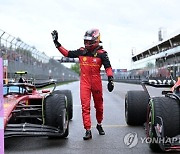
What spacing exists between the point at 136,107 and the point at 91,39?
1.67m

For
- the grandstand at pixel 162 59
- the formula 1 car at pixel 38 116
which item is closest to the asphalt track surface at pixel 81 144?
the formula 1 car at pixel 38 116

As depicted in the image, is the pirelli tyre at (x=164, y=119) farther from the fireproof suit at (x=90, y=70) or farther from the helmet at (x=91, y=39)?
the helmet at (x=91, y=39)

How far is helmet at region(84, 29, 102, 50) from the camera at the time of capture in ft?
21.3

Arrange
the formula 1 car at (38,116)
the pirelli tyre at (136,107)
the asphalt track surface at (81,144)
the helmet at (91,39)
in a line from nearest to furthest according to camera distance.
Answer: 1. the asphalt track surface at (81,144)
2. the formula 1 car at (38,116)
3. the helmet at (91,39)
4. the pirelli tyre at (136,107)

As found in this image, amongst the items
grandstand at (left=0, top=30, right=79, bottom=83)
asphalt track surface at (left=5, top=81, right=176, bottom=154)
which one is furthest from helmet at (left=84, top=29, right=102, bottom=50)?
grandstand at (left=0, top=30, right=79, bottom=83)

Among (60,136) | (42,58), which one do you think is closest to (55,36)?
(60,136)

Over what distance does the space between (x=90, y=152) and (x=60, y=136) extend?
41.1 inches

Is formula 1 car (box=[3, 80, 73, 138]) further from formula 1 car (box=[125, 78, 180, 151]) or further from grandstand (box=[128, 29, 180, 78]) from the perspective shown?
grandstand (box=[128, 29, 180, 78])

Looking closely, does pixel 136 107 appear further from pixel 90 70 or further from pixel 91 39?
pixel 91 39

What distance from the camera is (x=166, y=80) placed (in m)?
7.34

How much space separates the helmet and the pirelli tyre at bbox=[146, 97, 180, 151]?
6.03 feet

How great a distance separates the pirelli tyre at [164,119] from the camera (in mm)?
4828

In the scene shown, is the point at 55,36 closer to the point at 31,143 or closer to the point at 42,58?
the point at 31,143

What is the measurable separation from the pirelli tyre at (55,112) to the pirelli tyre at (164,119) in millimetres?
1445
